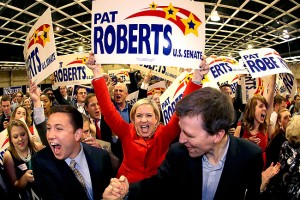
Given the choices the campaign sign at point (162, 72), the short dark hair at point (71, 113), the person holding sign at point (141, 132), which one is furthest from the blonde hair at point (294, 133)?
the campaign sign at point (162, 72)

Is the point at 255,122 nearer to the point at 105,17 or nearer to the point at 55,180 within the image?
the point at 105,17

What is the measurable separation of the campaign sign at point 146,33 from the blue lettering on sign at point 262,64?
1.94 meters

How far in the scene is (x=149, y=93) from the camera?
22.8ft

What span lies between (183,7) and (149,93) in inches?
158

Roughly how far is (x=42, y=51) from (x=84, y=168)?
1.82m

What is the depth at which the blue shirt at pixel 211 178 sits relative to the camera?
201cm

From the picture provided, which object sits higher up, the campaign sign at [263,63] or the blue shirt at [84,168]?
the campaign sign at [263,63]

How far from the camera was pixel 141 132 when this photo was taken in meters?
3.13

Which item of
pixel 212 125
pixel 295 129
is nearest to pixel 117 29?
pixel 212 125

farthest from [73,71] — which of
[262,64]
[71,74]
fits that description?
[262,64]

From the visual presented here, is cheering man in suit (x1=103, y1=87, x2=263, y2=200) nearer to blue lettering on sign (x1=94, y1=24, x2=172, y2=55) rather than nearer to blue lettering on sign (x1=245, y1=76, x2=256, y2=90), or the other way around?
blue lettering on sign (x1=94, y1=24, x2=172, y2=55)

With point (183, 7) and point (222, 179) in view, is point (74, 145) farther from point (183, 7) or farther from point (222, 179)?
point (183, 7)

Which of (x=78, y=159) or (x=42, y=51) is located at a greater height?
(x=42, y=51)

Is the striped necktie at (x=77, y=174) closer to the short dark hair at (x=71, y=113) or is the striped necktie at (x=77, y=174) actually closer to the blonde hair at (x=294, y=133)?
the short dark hair at (x=71, y=113)
